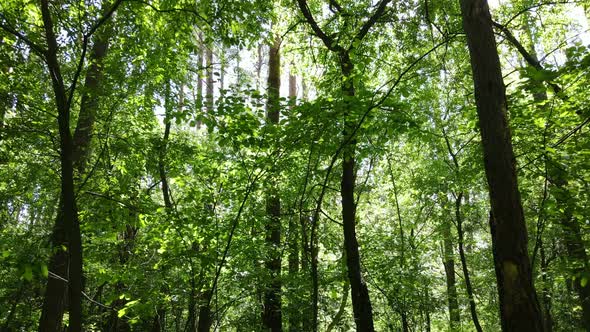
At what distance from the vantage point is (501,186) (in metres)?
3.18

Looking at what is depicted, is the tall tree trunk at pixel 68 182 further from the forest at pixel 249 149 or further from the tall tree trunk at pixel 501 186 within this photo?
the tall tree trunk at pixel 501 186

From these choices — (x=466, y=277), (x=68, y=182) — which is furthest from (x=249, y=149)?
(x=466, y=277)

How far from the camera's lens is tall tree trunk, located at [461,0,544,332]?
2.90 metres

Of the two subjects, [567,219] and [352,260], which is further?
[567,219]

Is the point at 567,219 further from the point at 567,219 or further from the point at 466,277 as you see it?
the point at 466,277

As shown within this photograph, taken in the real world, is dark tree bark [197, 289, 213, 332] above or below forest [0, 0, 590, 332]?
→ below

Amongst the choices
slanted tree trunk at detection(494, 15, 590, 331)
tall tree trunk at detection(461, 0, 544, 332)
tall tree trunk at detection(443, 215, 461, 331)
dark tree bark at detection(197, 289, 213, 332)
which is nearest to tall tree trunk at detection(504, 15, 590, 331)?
Result: slanted tree trunk at detection(494, 15, 590, 331)

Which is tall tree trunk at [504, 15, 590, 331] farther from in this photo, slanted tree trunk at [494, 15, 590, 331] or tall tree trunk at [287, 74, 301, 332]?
tall tree trunk at [287, 74, 301, 332]

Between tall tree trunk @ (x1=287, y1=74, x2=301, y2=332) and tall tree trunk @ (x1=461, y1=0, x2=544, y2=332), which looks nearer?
tall tree trunk @ (x1=461, y1=0, x2=544, y2=332)

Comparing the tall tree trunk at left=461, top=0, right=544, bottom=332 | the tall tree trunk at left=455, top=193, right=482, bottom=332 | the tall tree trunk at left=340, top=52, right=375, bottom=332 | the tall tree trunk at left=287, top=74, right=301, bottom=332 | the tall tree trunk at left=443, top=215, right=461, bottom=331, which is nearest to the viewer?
the tall tree trunk at left=461, top=0, right=544, bottom=332

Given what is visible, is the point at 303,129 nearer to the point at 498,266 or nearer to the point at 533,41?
the point at 498,266

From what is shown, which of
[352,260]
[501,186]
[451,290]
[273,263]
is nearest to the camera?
[501,186]

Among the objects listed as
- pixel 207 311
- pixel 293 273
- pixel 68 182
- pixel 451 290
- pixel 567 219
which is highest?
pixel 567 219

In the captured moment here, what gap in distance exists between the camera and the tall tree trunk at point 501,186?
2896mm
